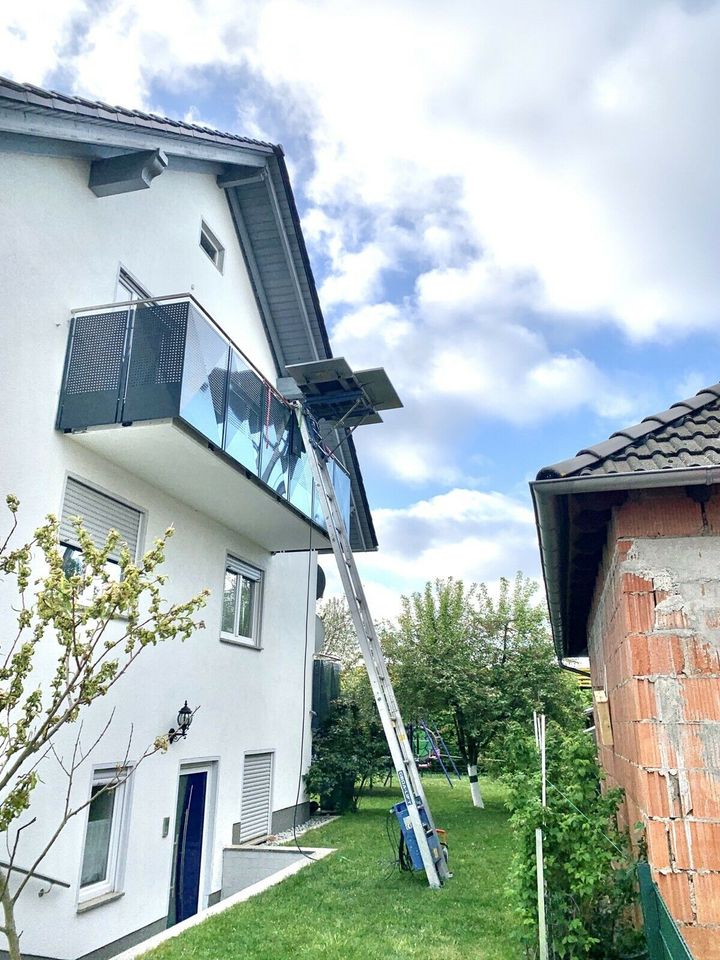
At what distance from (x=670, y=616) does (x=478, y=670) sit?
14415 mm

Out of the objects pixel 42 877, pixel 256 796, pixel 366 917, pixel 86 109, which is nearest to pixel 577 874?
pixel 366 917

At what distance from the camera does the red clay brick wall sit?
3.87 m

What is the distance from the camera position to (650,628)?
4.23 meters

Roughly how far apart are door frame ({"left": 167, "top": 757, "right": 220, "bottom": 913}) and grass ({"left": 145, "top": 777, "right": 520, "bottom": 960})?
1.87 metres

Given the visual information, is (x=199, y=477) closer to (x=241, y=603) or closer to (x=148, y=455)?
(x=148, y=455)

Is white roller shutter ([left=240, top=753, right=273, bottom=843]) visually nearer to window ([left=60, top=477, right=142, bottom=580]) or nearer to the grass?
the grass

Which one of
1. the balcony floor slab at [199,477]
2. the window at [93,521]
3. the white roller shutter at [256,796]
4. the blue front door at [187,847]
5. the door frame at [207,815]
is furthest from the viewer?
the white roller shutter at [256,796]

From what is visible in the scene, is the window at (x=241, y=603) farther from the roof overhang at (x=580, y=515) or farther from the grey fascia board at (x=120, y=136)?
the grey fascia board at (x=120, y=136)

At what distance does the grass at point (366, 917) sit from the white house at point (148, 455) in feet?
5.41

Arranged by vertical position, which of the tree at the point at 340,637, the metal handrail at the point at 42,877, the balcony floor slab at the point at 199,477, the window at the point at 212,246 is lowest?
the metal handrail at the point at 42,877

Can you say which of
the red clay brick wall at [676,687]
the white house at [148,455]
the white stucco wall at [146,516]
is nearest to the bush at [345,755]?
the white stucco wall at [146,516]

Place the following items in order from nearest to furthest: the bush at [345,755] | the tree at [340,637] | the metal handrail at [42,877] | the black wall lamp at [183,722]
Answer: the metal handrail at [42,877] < the black wall lamp at [183,722] < the bush at [345,755] < the tree at [340,637]

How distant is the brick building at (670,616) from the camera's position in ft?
12.8

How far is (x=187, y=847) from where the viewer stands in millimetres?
10469
